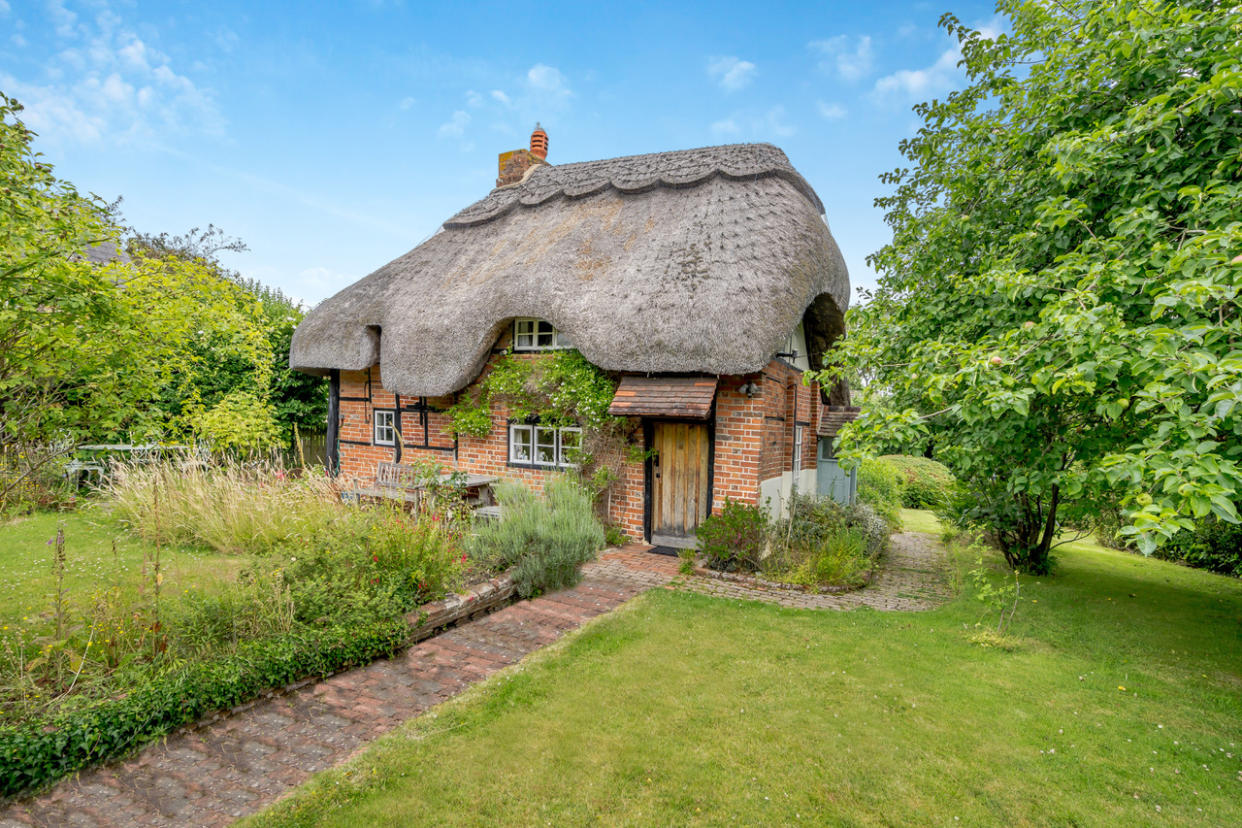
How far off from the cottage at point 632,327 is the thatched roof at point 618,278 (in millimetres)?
30

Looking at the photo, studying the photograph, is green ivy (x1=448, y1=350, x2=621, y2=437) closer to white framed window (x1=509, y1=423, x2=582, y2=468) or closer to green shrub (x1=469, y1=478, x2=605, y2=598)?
white framed window (x1=509, y1=423, x2=582, y2=468)

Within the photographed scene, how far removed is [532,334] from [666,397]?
298cm

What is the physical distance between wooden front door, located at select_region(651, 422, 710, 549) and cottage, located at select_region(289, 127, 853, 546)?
0.07 feet

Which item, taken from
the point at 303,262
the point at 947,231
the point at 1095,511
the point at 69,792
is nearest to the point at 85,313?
the point at 69,792

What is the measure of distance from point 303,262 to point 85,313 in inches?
530

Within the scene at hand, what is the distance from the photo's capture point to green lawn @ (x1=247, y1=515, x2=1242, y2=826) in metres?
2.47

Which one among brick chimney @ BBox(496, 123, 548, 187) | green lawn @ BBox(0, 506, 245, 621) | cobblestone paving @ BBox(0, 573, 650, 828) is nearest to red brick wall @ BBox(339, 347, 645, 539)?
green lawn @ BBox(0, 506, 245, 621)

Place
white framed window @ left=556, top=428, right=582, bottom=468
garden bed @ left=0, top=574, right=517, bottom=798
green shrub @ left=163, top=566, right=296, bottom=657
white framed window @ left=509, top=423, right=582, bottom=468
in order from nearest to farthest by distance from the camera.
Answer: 1. garden bed @ left=0, top=574, right=517, bottom=798
2. green shrub @ left=163, top=566, right=296, bottom=657
3. white framed window @ left=556, top=428, right=582, bottom=468
4. white framed window @ left=509, top=423, right=582, bottom=468

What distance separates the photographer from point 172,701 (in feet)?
9.31

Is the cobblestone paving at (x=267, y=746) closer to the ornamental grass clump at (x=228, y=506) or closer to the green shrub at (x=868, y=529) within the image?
the ornamental grass clump at (x=228, y=506)

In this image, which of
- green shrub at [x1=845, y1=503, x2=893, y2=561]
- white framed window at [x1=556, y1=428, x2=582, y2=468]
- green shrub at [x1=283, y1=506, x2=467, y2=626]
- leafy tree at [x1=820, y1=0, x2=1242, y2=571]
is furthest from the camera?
white framed window at [x1=556, y1=428, x2=582, y2=468]

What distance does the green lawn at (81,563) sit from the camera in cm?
420

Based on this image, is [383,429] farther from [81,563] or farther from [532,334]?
[81,563]

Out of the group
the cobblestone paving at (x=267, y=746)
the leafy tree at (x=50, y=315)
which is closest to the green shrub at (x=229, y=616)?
the cobblestone paving at (x=267, y=746)
